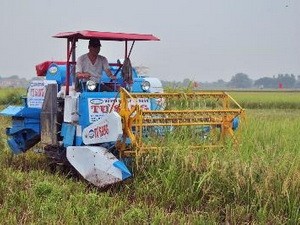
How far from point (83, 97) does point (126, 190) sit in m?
1.46

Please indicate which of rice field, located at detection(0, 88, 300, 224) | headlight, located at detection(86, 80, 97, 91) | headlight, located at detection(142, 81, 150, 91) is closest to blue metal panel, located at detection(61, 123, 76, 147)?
headlight, located at detection(86, 80, 97, 91)

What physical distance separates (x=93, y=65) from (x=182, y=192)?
2.54 meters

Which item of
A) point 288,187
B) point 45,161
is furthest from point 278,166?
point 45,161

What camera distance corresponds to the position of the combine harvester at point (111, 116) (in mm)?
6656

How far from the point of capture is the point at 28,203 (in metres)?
5.71

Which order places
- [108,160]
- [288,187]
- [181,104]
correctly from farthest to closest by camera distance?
[181,104] → [108,160] → [288,187]

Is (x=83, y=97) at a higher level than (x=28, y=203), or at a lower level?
higher

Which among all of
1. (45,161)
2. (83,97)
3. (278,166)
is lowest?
(45,161)

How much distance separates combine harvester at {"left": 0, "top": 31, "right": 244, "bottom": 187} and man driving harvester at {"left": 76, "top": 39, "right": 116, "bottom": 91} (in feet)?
0.38

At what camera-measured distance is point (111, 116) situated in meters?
6.62

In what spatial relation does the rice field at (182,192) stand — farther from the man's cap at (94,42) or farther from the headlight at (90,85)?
the man's cap at (94,42)

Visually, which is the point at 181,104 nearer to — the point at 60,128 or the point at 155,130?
the point at 155,130

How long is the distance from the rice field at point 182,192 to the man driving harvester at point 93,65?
1.42m

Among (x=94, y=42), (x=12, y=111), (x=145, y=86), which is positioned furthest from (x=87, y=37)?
(x=12, y=111)
